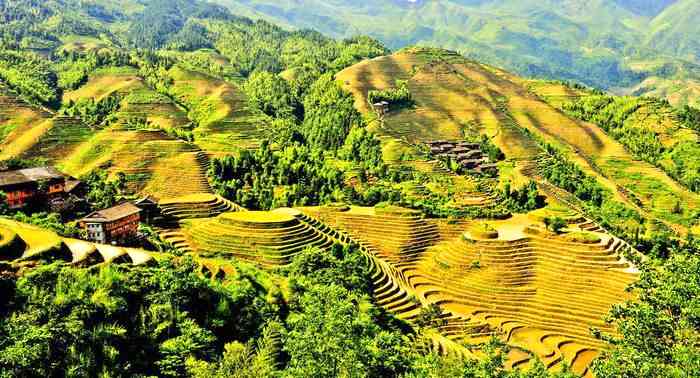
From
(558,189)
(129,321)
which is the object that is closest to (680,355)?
(129,321)

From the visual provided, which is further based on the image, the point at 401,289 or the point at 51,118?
the point at 51,118

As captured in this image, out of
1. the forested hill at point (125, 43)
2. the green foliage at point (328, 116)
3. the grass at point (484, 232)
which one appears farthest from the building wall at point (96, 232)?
the forested hill at point (125, 43)

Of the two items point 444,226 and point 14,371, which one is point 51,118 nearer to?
point 444,226

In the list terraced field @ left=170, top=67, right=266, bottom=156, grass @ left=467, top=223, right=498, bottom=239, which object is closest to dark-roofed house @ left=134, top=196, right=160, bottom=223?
terraced field @ left=170, top=67, right=266, bottom=156

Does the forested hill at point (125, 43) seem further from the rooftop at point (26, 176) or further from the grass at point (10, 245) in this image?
the grass at point (10, 245)

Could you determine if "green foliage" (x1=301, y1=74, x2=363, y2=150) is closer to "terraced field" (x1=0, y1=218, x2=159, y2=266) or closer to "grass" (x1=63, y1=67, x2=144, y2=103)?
"grass" (x1=63, y1=67, x2=144, y2=103)

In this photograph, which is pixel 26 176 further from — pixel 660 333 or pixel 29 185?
pixel 660 333

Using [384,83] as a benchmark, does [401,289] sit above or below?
below
